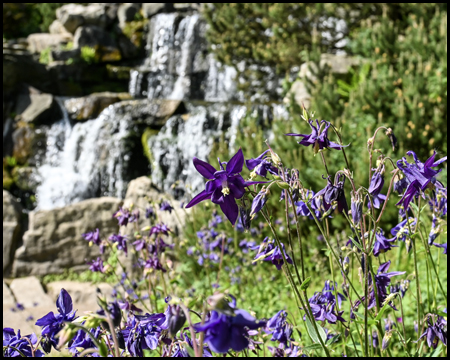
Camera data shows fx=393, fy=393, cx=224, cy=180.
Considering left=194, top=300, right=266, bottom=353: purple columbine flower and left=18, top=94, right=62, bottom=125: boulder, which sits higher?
left=194, top=300, right=266, bottom=353: purple columbine flower

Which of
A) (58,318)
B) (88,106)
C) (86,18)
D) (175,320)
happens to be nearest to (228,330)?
(175,320)

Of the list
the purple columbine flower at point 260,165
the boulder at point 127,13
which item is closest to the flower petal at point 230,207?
the purple columbine flower at point 260,165

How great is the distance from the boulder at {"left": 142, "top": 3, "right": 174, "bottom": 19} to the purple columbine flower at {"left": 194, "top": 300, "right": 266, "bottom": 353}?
14.6 metres

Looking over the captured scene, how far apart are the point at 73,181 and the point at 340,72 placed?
5.76 m

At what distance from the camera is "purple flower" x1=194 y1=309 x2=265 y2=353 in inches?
27.8

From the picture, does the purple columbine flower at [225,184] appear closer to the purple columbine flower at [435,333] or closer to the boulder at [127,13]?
the purple columbine flower at [435,333]

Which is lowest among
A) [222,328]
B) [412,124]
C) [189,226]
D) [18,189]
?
[18,189]

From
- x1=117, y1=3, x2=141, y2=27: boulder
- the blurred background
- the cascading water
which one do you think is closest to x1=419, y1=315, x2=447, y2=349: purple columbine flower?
the blurred background

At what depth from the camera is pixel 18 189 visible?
8547 millimetres

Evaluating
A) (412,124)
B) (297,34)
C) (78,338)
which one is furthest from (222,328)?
(297,34)

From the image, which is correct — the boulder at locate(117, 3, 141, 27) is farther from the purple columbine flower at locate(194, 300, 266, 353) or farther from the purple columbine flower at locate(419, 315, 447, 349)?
the purple columbine flower at locate(194, 300, 266, 353)

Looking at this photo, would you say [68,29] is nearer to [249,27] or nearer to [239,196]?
[249,27]

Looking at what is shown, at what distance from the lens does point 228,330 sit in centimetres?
73

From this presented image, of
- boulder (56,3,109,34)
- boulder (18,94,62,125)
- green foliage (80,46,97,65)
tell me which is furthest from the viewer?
boulder (56,3,109,34)
